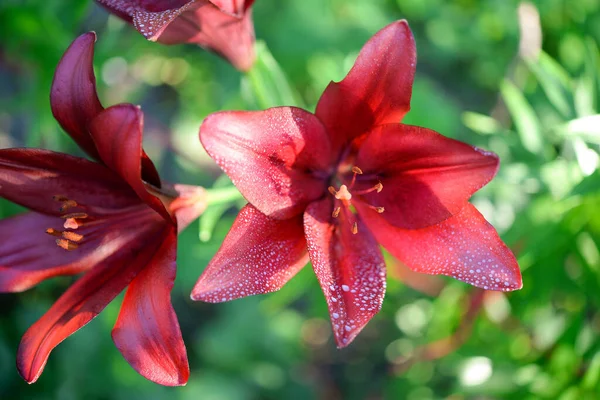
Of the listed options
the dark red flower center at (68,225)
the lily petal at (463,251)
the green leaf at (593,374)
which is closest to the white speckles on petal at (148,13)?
the dark red flower center at (68,225)

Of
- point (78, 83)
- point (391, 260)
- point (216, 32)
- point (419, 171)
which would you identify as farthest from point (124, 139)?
point (391, 260)

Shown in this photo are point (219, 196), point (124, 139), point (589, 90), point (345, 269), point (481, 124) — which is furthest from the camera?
→ point (481, 124)

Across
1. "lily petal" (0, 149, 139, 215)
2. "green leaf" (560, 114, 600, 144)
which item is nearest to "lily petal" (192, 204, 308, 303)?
"lily petal" (0, 149, 139, 215)

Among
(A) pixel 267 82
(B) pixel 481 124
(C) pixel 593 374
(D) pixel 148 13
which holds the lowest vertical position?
(C) pixel 593 374

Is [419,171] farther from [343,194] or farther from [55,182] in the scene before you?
[55,182]

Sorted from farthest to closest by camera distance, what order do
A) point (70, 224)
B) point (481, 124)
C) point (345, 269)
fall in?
point (481, 124) → point (70, 224) → point (345, 269)

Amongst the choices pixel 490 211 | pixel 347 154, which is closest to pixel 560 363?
pixel 490 211
